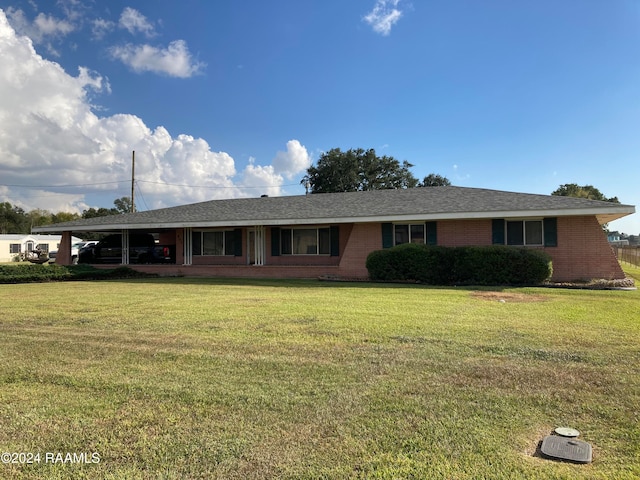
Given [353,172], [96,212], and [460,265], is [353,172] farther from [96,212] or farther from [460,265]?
[96,212]

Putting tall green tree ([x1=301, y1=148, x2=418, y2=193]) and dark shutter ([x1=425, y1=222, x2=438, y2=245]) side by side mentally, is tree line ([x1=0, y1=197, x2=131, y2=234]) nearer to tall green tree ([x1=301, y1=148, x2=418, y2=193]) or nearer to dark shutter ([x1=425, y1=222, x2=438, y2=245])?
tall green tree ([x1=301, y1=148, x2=418, y2=193])

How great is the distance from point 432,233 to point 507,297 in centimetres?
581

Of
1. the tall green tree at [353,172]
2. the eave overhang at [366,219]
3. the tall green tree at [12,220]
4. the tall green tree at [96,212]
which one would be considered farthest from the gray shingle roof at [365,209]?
the tall green tree at [12,220]

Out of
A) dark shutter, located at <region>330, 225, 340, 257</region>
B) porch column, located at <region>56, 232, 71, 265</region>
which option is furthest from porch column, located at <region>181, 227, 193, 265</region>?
dark shutter, located at <region>330, 225, 340, 257</region>

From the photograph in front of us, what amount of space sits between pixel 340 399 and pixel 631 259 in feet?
108

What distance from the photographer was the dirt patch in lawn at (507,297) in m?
10.4

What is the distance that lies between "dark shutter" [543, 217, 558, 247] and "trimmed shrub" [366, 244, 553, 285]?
139 centimetres

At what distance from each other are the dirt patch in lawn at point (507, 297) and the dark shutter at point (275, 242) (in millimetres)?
10034

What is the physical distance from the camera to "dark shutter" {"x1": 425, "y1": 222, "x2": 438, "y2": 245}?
16484 mm

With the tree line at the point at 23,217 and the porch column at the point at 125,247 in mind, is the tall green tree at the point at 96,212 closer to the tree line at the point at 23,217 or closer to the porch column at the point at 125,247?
the tree line at the point at 23,217

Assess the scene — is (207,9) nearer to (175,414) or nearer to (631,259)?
(175,414)

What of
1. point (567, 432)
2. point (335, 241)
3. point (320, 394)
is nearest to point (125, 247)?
point (335, 241)

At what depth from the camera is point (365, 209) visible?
17750 mm

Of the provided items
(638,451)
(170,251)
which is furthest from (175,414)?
(170,251)
